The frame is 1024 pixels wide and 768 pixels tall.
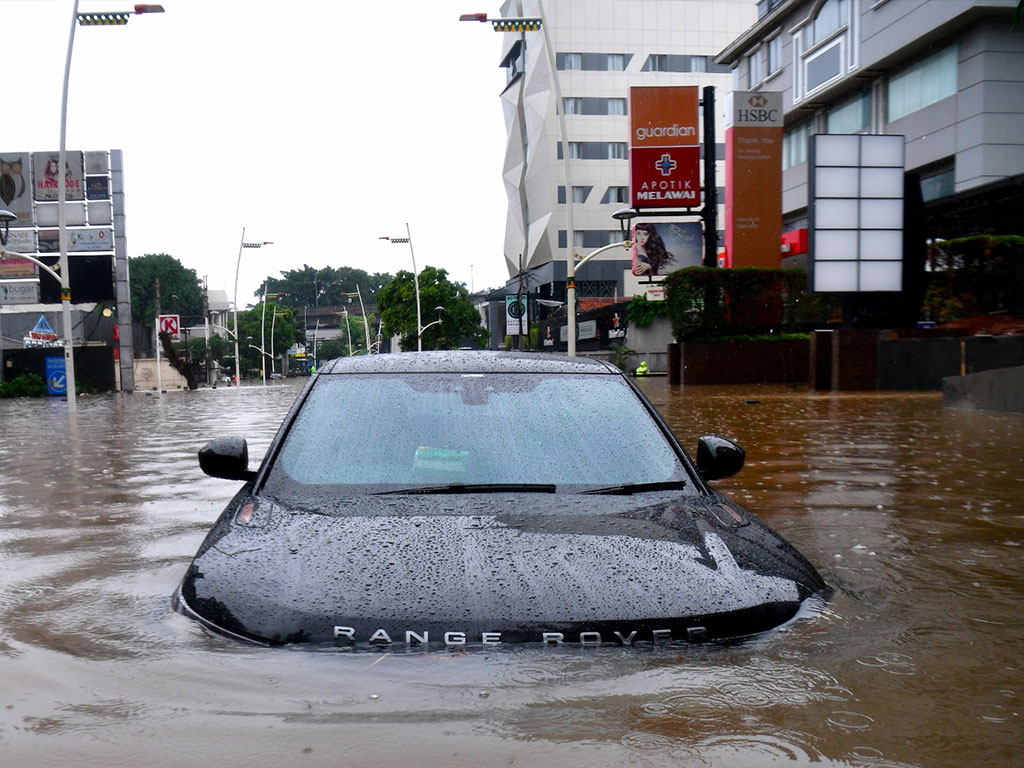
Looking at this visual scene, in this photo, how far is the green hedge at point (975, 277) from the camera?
24.0m

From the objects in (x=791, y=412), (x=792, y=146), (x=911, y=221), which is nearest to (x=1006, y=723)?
(x=791, y=412)

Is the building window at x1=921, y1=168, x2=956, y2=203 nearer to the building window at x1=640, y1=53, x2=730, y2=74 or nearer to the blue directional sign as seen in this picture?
the blue directional sign

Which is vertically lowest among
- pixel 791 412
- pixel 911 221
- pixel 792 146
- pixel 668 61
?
pixel 791 412

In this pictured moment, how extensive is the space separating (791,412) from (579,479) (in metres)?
14.7

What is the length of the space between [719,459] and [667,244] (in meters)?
33.9

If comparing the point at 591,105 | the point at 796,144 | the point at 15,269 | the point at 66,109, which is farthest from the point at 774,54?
the point at 15,269

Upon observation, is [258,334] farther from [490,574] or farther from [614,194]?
[490,574]

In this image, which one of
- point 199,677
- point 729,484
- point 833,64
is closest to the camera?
point 199,677

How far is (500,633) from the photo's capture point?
2.79 metres

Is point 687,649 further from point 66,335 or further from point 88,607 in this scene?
point 66,335

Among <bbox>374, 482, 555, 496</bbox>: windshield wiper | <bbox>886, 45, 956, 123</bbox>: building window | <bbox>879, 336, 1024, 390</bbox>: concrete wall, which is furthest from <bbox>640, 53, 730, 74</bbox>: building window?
<bbox>374, 482, 555, 496</bbox>: windshield wiper

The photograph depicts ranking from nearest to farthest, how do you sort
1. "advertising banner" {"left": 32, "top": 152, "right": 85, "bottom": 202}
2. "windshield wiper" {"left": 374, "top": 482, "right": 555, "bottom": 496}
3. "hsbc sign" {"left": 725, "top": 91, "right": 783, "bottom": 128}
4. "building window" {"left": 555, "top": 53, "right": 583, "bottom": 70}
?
"windshield wiper" {"left": 374, "top": 482, "right": 555, "bottom": 496}
"hsbc sign" {"left": 725, "top": 91, "right": 783, "bottom": 128}
"advertising banner" {"left": 32, "top": 152, "right": 85, "bottom": 202}
"building window" {"left": 555, "top": 53, "right": 583, "bottom": 70}

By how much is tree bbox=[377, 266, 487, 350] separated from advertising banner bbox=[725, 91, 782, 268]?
58.4m

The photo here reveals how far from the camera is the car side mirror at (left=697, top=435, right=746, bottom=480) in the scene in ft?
13.4
